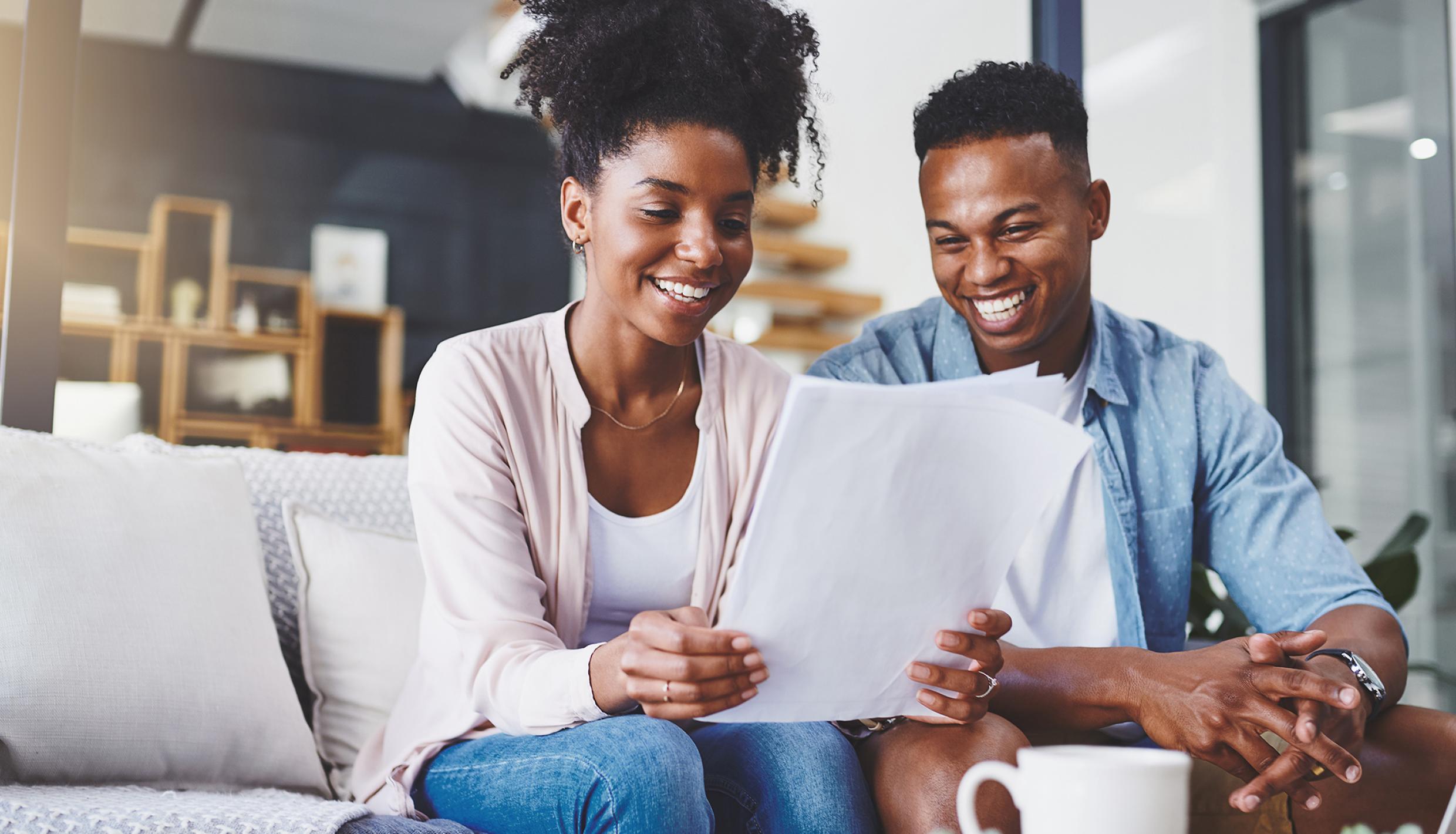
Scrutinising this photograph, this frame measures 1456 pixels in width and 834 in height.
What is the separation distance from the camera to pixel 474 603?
1.15 m

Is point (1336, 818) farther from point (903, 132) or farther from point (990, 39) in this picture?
point (903, 132)

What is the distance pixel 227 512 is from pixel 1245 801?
113 centimetres

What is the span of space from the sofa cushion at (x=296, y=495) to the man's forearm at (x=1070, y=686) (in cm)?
82

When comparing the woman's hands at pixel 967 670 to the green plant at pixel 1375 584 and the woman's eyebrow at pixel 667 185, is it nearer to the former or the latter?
the woman's eyebrow at pixel 667 185

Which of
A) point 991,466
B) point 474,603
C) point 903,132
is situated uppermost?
point 903,132

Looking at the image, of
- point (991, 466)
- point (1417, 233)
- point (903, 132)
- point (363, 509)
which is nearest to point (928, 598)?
point (991, 466)

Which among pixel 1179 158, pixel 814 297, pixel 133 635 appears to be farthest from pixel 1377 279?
pixel 133 635

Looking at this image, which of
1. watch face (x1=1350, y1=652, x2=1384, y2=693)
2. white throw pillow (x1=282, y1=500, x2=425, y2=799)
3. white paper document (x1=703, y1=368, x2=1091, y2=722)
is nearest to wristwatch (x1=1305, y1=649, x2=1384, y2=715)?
watch face (x1=1350, y1=652, x2=1384, y2=693)

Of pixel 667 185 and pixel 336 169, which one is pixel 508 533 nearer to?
pixel 667 185

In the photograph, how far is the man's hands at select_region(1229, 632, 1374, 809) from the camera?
1095 millimetres

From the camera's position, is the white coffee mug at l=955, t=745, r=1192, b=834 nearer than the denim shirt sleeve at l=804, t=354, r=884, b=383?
Yes

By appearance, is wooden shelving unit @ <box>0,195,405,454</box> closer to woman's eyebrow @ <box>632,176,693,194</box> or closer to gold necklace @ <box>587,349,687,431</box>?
gold necklace @ <box>587,349,687,431</box>

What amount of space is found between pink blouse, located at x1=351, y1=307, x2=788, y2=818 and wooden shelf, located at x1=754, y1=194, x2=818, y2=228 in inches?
148

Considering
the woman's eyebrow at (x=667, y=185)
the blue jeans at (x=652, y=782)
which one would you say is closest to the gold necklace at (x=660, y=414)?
the woman's eyebrow at (x=667, y=185)
